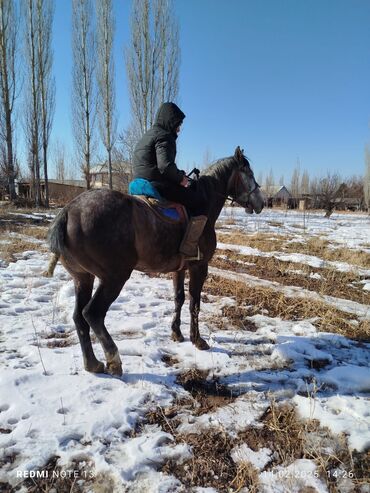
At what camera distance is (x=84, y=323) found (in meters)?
3.09

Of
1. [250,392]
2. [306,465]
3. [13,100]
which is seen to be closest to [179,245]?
[250,392]

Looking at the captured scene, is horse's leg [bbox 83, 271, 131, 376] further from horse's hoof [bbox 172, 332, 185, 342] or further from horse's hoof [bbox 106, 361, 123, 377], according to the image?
horse's hoof [bbox 172, 332, 185, 342]

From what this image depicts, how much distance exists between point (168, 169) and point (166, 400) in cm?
229

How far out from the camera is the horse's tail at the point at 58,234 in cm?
276

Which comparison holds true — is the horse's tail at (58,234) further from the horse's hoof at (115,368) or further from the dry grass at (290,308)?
the dry grass at (290,308)

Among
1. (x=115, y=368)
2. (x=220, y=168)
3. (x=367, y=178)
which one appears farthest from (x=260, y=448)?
(x=367, y=178)

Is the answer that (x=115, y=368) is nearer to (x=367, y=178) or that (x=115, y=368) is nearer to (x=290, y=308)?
(x=290, y=308)

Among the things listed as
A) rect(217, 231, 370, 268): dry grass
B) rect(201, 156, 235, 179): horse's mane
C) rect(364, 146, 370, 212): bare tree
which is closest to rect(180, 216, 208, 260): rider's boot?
rect(201, 156, 235, 179): horse's mane

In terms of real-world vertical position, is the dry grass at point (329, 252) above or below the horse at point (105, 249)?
below

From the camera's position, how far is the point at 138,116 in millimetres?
23906

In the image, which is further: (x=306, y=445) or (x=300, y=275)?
(x=300, y=275)

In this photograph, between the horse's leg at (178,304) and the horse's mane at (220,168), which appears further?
the horse's mane at (220,168)

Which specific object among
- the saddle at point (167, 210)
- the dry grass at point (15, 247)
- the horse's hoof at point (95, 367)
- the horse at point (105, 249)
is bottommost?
the horse's hoof at point (95, 367)

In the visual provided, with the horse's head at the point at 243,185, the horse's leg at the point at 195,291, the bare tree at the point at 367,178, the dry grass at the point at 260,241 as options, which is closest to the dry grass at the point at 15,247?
the horse's leg at the point at 195,291
